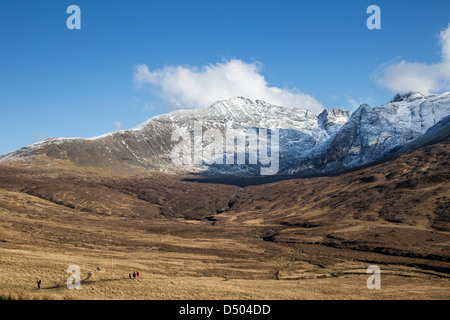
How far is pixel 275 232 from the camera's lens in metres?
107

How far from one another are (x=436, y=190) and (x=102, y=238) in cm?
10490

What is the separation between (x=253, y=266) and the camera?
200 ft

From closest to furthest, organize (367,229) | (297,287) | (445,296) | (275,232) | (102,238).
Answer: (445,296) → (297,287) → (102,238) → (367,229) → (275,232)

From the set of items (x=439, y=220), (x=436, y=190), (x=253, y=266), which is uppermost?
(x=436, y=190)

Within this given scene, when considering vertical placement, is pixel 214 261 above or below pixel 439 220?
below

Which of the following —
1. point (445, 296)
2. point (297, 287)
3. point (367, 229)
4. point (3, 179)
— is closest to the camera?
point (445, 296)

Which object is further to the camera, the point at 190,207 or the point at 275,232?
the point at 190,207

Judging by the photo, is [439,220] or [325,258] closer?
[325,258]
